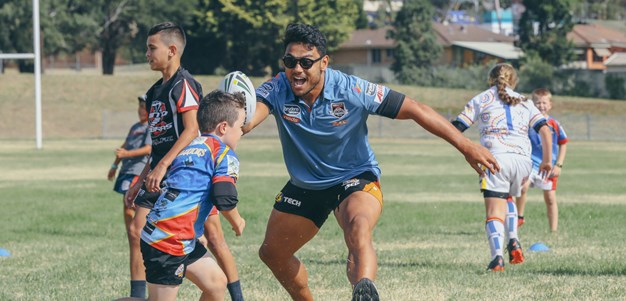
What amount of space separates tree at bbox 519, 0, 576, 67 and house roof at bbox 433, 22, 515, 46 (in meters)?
16.7

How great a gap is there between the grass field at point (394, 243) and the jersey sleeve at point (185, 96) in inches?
74.8

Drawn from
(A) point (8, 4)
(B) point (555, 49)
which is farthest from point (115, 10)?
(B) point (555, 49)

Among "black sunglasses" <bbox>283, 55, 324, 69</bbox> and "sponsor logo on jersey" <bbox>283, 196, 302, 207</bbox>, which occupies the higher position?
"black sunglasses" <bbox>283, 55, 324, 69</bbox>

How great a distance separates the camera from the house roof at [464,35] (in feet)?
315

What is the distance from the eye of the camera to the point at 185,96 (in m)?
7.47

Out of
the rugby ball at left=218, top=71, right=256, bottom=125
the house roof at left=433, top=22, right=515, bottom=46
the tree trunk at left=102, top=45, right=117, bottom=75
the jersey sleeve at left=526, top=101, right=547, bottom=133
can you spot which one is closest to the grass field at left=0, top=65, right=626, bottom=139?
the tree trunk at left=102, top=45, right=117, bottom=75

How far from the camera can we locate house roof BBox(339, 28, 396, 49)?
95.0 meters

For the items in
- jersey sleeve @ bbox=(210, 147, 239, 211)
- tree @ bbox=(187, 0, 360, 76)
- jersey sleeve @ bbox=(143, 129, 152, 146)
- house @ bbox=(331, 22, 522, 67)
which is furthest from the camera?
house @ bbox=(331, 22, 522, 67)

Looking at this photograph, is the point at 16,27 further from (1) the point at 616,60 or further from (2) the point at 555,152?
(2) the point at 555,152

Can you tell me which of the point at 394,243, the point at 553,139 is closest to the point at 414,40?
the point at 553,139

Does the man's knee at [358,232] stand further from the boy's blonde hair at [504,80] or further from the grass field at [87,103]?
the grass field at [87,103]

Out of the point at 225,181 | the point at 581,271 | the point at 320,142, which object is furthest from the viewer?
the point at 581,271

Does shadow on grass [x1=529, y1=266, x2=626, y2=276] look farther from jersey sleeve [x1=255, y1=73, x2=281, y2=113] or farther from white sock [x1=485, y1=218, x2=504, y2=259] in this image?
jersey sleeve [x1=255, y1=73, x2=281, y2=113]

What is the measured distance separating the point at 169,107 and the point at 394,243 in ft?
19.0
